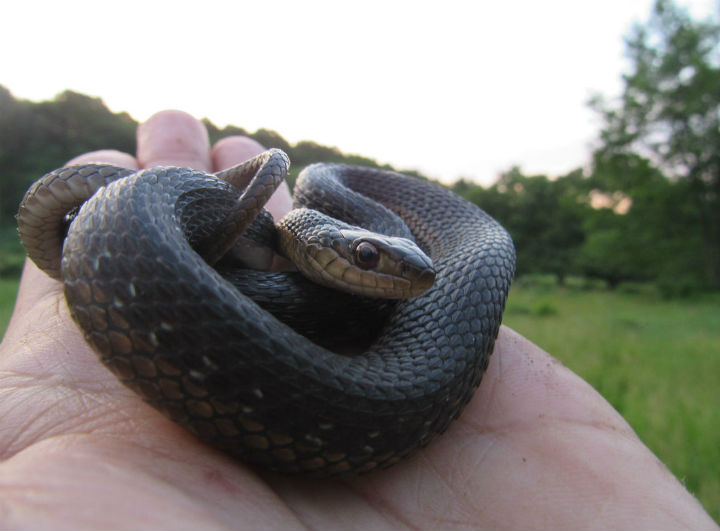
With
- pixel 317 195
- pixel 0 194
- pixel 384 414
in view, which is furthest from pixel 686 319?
pixel 0 194

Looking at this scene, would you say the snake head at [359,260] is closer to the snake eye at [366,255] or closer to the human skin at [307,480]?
the snake eye at [366,255]

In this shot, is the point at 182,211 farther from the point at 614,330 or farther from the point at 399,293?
the point at 614,330

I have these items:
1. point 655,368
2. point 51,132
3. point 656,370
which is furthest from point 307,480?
point 51,132

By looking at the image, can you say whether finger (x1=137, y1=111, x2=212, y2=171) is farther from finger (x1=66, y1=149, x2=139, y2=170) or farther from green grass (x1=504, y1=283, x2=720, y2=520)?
green grass (x1=504, y1=283, x2=720, y2=520)

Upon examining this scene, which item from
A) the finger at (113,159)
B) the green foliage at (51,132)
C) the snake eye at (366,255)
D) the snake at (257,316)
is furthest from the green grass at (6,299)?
the snake eye at (366,255)

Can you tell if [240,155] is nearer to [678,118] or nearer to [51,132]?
[51,132]

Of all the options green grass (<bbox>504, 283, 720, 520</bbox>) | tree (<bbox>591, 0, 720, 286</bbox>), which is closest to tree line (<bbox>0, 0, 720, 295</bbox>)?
tree (<bbox>591, 0, 720, 286</bbox>)
